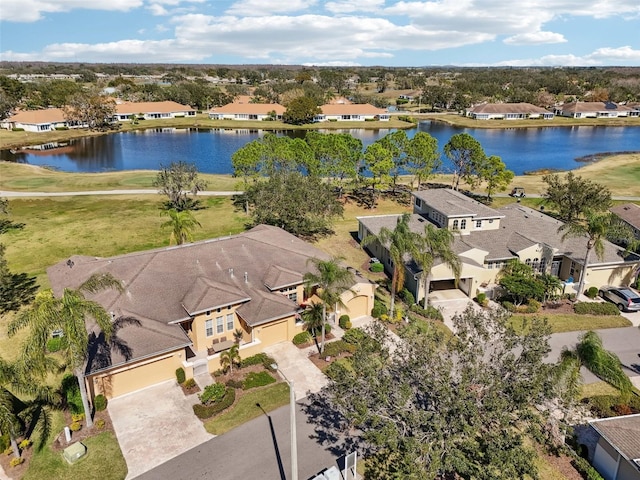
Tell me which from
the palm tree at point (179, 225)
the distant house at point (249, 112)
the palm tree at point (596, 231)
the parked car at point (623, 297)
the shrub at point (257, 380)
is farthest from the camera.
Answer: the distant house at point (249, 112)

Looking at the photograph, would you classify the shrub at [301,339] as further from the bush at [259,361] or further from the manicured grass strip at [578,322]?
the manicured grass strip at [578,322]

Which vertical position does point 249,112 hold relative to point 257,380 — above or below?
above

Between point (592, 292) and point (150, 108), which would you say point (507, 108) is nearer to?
point (150, 108)

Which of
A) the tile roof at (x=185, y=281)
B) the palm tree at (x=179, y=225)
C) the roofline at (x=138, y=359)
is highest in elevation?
the palm tree at (x=179, y=225)

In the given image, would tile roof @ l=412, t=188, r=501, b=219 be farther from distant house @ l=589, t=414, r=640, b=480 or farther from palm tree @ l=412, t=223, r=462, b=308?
distant house @ l=589, t=414, r=640, b=480

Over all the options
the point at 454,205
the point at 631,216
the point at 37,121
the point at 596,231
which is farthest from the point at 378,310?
the point at 37,121

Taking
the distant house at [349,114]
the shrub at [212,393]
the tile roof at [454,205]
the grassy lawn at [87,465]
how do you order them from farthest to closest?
the distant house at [349,114] → the tile roof at [454,205] → the shrub at [212,393] → the grassy lawn at [87,465]

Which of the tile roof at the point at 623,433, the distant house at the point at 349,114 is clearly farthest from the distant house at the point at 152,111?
the tile roof at the point at 623,433
